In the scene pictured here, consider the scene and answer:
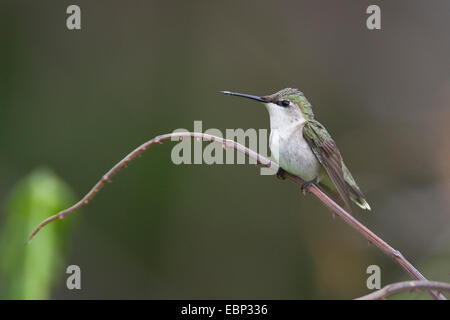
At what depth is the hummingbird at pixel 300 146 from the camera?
340cm

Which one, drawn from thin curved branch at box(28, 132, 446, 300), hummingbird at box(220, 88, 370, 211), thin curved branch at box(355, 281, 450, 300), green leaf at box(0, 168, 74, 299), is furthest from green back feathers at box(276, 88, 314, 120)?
thin curved branch at box(355, 281, 450, 300)

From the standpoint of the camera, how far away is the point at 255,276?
6789 millimetres

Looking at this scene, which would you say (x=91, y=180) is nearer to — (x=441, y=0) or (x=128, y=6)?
(x=128, y=6)

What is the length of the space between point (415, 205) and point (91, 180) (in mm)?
3944

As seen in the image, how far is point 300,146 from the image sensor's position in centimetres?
347

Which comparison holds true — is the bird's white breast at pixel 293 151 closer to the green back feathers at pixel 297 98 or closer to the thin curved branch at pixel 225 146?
the green back feathers at pixel 297 98

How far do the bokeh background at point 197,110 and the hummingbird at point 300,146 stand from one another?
7.49ft

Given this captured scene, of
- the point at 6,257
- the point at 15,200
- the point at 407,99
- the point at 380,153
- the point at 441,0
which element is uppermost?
the point at 441,0

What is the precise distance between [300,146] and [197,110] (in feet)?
12.0

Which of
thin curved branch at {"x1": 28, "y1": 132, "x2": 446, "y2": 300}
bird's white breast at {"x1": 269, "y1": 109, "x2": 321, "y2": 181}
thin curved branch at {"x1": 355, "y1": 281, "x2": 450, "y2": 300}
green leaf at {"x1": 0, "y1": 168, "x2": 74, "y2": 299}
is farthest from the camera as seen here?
bird's white breast at {"x1": 269, "y1": 109, "x2": 321, "y2": 181}

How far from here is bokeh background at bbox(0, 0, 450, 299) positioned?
6.30 m

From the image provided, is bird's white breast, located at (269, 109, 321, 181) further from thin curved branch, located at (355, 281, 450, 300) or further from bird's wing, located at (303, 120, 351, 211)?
thin curved branch, located at (355, 281, 450, 300)

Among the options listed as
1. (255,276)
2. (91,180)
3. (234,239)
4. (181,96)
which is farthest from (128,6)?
(255,276)

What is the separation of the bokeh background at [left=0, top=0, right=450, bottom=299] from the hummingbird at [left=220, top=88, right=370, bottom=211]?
228 cm
